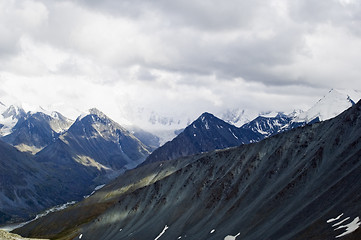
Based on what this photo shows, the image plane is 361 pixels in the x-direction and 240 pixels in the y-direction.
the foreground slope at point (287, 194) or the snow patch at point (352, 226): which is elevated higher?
the foreground slope at point (287, 194)

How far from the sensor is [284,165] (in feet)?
572

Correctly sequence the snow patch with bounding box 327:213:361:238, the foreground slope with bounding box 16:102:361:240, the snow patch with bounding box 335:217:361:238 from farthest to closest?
the foreground slope with bounding box 16:102:361:240 < the snow patch with bounding box 327:213:361:238 < the snow patch with bounding box 335:217:361:238

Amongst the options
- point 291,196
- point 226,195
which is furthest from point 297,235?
point 226,195

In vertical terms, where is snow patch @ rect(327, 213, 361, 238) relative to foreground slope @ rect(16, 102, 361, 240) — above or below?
below

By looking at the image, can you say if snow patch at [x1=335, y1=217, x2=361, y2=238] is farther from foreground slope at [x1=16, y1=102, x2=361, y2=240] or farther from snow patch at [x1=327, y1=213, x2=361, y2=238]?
foreground slope at [x1=16, y1=102, x2=361, y2=240]

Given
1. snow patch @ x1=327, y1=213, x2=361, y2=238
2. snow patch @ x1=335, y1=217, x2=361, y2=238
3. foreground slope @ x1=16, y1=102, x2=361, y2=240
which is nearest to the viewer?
snow patch @ x1=335, y1=217, x2=361, y2=238

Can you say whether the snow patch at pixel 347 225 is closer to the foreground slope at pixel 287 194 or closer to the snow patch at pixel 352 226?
the snow patch at pixel 352 226

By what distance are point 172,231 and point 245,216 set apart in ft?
134

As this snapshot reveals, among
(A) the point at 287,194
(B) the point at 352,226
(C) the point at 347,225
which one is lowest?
(B) the point at 352,226

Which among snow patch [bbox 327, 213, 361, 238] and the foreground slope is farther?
the foreground slope

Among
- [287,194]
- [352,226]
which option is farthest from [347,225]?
[287,194]

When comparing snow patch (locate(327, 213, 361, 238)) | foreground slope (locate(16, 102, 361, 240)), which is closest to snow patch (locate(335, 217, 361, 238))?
snow patch (locate(327, 213, 361, 238))

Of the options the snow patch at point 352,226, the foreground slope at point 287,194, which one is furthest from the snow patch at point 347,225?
the foreground slope at point 287,194

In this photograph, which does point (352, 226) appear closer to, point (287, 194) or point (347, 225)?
point (347, 225)
